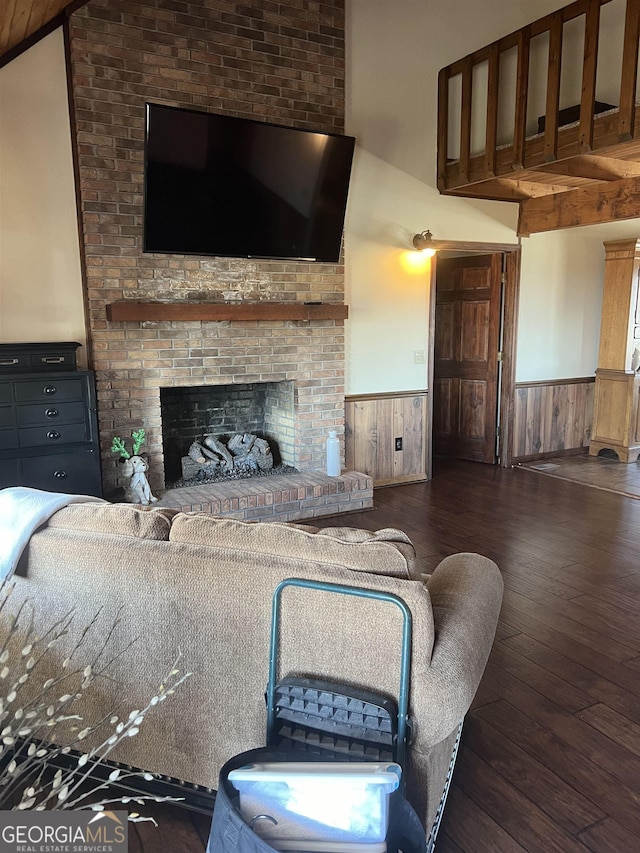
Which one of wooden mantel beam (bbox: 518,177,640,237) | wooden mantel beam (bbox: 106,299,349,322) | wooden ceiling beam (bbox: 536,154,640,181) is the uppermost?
wooden ceiling beam (bbox: 536,154,640,181)

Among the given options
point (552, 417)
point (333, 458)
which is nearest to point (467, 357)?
point (552, 417)

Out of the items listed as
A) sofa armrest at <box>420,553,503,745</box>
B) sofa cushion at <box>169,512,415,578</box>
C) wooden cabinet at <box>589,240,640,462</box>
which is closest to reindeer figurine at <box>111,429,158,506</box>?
sofa cushion at <box>169,512,415,578</box>

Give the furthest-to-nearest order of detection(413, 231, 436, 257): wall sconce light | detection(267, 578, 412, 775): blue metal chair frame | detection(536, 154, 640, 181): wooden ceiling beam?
detection(413, 231, 436, 257): wall sconce light, detection(536, 154, 640, 181): wooden ceiling beam, detection(267, 578, 412, 775): blue metal chair frame

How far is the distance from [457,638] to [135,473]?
2922mm

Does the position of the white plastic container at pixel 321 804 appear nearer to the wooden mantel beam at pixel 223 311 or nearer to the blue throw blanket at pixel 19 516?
the blue throw blanket at pixel 19 516

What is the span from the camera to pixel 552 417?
6.28m

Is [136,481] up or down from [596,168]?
down

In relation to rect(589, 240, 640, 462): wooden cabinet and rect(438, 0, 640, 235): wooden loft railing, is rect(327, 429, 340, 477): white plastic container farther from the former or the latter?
rect(589, 240, 640, 462): wooden cabinet

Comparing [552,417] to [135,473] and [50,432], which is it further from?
[50,432]

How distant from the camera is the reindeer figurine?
4.09 metres

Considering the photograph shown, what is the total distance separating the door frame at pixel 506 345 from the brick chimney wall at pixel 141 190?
3.92ft

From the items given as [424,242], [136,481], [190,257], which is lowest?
[136,481]

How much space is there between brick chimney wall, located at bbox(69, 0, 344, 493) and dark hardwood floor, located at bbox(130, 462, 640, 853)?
135 cm

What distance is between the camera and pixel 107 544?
67.9 inches
